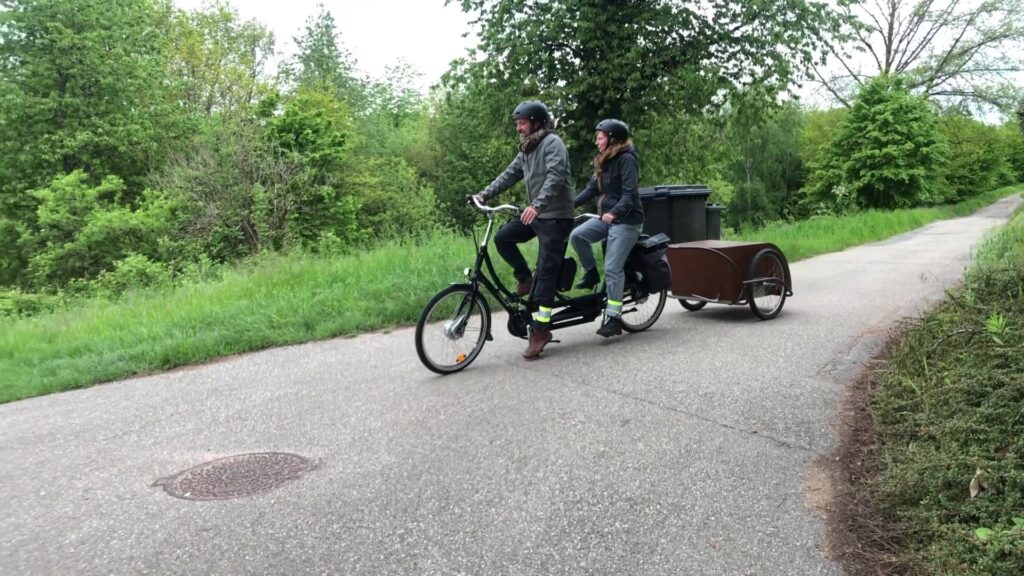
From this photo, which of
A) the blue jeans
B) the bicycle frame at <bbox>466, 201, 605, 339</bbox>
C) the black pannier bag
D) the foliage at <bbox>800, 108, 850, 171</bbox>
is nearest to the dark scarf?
the bicycle frame at <bbox>466, 201, 605, 339</bbox>

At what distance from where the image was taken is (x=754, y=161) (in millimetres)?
49969

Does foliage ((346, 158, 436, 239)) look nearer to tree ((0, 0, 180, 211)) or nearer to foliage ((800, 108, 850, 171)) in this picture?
tree ((0, 0, 180, 211))

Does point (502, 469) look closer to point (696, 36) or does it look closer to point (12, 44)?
point (696, 36)

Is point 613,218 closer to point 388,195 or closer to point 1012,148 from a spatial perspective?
→ point 388,195

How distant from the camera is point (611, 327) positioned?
6.39 meters

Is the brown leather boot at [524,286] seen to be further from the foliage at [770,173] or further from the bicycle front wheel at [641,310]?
the foliage at [770,173]

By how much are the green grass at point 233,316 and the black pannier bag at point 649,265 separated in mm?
1211

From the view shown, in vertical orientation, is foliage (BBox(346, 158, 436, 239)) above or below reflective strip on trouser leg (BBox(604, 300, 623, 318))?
above

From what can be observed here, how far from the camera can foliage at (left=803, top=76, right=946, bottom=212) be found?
31.1 metres

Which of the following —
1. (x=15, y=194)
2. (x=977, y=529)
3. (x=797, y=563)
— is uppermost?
(x=15, y=194)

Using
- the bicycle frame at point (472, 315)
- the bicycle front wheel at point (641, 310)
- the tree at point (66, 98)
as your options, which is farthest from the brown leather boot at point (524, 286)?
the tree at point (66, 98)

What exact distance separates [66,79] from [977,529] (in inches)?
1461

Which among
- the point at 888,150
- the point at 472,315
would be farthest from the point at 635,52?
the point at 888,150

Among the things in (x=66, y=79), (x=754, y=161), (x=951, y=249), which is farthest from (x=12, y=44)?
(x=754, y=161)
